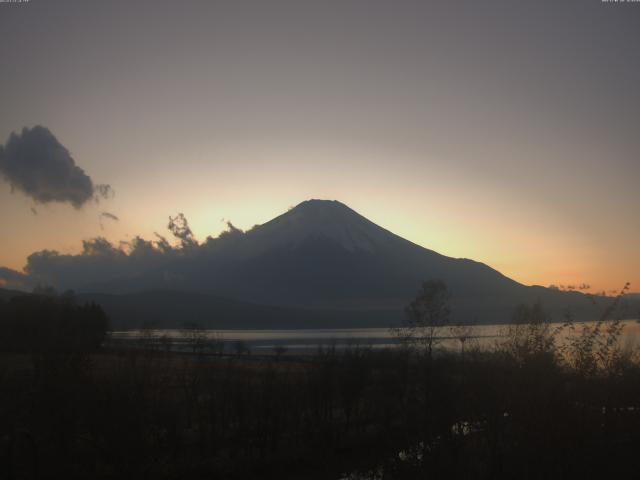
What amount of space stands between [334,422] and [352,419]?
248 cm

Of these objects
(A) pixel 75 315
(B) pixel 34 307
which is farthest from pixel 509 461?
(B) pixel 34 307

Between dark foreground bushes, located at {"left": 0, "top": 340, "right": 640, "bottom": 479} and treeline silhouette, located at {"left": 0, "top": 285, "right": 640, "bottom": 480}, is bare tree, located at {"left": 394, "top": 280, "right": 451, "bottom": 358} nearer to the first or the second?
dark foreground bushes, located at {"left": 0, "top": 340, "right": 640, "bottom": 479}

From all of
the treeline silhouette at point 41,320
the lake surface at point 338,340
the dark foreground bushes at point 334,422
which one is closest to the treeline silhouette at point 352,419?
the dark foreground bushes at point 334,422

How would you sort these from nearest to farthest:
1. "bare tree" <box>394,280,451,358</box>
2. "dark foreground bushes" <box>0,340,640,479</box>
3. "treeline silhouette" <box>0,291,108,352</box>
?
1. "dark foreground bushes" <box>0,340,640,479</box>
2. "bare tree" <box>394,280,451,358</box>
3. "treeline silhouette" <box>0,291,108,352</box>

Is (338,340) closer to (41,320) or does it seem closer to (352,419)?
(41,320)

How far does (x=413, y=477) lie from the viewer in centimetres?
1034

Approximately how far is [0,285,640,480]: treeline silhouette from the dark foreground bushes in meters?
0.04

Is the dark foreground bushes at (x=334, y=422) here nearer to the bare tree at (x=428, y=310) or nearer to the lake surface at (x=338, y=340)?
the lake surface at (x=338, y=340)

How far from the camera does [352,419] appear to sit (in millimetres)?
24672

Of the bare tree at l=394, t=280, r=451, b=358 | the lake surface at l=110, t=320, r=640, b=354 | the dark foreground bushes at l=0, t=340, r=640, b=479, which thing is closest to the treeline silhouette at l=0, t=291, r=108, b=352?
the lake surface at l=110, t=320, r=640, b=354

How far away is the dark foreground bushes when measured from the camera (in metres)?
10.6

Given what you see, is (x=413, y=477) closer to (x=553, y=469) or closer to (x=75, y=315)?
(x=553, y=469)

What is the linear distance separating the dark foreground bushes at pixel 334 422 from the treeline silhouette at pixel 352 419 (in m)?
0.04

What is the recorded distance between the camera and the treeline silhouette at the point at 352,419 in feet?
35.1
